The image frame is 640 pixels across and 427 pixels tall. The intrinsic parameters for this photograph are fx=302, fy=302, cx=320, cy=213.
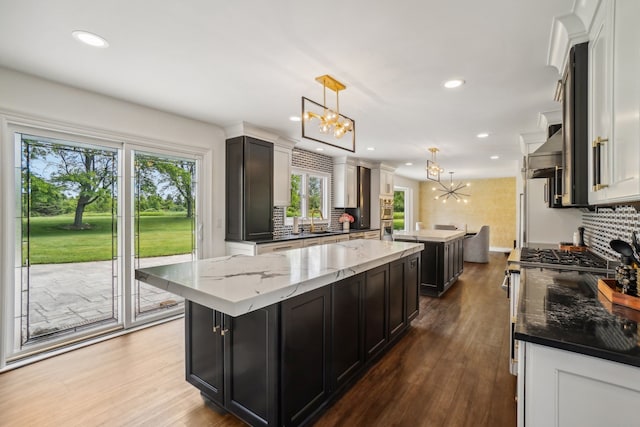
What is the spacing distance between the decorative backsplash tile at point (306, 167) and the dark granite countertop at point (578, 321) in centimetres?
404

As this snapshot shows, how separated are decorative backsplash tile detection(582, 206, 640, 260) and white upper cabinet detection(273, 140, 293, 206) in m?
3.84

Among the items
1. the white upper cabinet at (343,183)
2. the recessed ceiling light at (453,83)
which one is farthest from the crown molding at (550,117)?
the white upper cabinet at (343,183)

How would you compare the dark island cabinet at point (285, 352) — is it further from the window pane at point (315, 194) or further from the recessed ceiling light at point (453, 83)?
the window pane at point (315, 194)

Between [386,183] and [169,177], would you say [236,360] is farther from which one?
[386,183]

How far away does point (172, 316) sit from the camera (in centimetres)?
375

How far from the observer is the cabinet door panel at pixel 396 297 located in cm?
284

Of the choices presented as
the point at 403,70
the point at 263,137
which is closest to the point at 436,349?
the point at 403,70

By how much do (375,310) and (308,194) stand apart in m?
3.83

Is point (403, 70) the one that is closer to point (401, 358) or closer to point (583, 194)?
point (583, 194)

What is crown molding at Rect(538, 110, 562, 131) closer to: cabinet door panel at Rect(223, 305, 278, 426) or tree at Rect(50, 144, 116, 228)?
cabinet door panel at Rect(223, 305, 278, 426)

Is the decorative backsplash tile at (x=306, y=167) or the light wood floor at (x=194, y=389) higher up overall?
the decorative backsplash tile at (x=306, y=167)

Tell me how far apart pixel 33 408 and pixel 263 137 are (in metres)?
3.56

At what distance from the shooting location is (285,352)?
164 centimetres

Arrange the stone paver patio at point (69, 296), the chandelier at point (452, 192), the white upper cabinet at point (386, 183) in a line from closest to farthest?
1. the stone paver patio at point (69, 296)
2. the white upper cabinet at point (386, 183)
3. the chandelier at point (452, 192)
